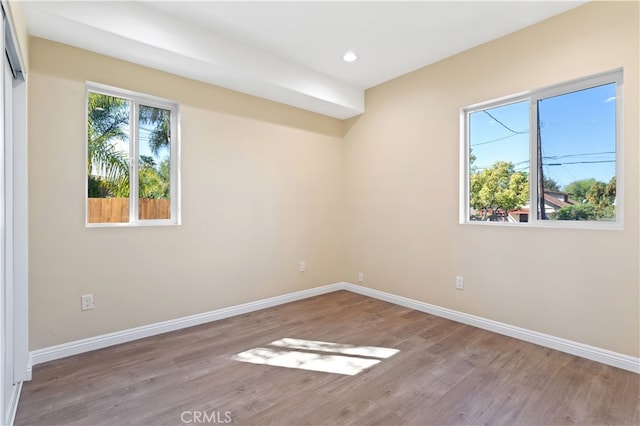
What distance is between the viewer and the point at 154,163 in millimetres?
3035

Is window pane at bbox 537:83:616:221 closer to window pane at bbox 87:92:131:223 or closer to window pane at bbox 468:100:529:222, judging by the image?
window pane at bbox 468:100:529:222

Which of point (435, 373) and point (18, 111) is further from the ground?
point (18, 111)

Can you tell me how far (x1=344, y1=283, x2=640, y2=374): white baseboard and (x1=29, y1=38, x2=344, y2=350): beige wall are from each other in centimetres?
123

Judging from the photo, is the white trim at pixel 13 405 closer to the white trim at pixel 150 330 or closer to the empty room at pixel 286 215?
the empty room at pixel 286 215

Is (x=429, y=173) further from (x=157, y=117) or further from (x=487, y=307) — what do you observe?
(x=157, y=117)

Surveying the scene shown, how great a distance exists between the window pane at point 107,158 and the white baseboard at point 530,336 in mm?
3073

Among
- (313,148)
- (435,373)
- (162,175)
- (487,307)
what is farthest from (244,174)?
(487,307)

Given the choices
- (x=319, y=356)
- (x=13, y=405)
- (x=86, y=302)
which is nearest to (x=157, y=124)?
(x=86, y=302)

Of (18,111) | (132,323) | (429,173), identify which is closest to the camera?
(18,111)

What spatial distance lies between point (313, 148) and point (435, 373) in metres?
2.94

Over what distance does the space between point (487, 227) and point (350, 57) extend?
2196 millimetres

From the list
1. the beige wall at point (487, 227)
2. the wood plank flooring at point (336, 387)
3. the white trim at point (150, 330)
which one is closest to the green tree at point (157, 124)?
the white trim at point (150, 330)

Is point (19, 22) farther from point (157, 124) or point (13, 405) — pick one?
point (13, 405)

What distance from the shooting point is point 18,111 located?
2113mm
